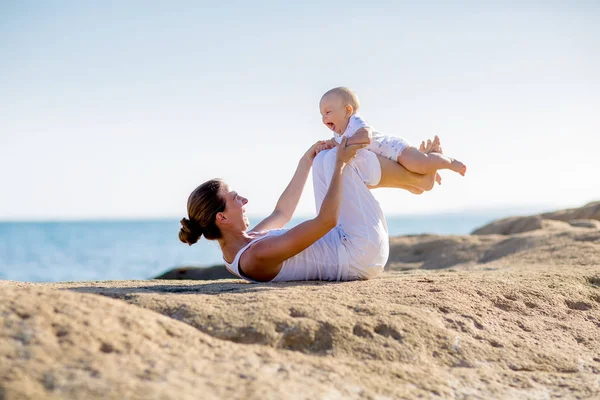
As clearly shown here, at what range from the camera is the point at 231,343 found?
9.26 feet

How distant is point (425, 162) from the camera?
16.1 feet

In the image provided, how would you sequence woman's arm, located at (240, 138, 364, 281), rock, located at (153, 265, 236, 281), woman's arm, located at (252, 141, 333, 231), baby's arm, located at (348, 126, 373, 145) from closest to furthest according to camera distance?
woman's arm, located at (240, 138, 364, 281)
baby's arm, located at (348, 126, 373, 145)
woman's arm, located at (252, 141, 333, 231)
rock, located at (153, 265, 236, 281)

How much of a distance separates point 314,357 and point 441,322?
40.9 inches

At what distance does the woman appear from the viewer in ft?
14.3

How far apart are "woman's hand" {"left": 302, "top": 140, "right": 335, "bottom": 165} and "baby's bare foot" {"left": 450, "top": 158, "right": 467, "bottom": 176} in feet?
3.42

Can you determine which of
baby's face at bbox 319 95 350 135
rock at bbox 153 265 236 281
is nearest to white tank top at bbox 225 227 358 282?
baby's face at bbox 319 95 350 135

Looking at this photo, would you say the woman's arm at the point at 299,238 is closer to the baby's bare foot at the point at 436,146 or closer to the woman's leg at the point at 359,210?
the woman's leg at the point at 359,210

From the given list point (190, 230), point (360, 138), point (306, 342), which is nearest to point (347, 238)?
point (360, 138)

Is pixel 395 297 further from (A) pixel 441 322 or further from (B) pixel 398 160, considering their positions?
(B) pixel 398 160

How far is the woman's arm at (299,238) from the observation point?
13.3ft

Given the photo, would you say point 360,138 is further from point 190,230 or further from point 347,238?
point 190,230

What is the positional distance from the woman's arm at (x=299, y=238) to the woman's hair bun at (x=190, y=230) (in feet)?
1.50

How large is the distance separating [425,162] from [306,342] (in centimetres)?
243

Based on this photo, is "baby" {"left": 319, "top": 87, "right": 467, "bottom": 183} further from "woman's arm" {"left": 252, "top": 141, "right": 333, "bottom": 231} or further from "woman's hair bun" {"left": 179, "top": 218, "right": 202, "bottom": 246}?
"woman's hair bun" {"left": 179, "top": 218, "right": 202, "bottom": 246}
